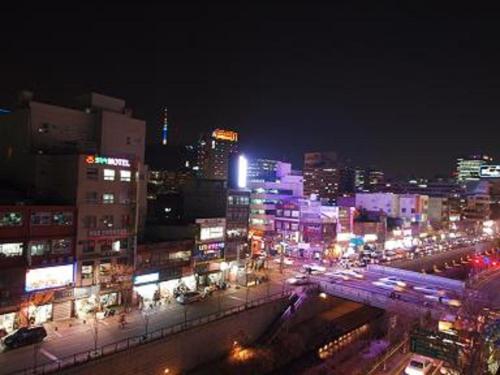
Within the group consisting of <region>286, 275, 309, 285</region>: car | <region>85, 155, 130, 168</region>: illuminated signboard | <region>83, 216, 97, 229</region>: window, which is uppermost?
<region>85, 155, 130, 168</region>: illuminated signboard

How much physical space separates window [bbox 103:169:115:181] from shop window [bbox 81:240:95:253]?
7.06 meters

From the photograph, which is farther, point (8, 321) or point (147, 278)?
point (147, 278)

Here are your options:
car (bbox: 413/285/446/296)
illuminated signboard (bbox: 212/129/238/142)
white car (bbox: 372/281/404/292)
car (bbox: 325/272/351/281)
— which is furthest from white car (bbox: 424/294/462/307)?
illuminated signboard (bbox: 212/129/238/142)

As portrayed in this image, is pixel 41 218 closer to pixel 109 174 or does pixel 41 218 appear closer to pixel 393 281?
pixel 109 174

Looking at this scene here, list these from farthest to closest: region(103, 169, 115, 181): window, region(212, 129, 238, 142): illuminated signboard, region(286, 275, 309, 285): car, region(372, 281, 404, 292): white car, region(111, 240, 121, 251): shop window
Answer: region(212, 129, 238, 142): illuminated signboard → region(372, 281, 404, 292): white car → region(286, 275, 309, 285): car → region(111, 240, 121, 251): shop window → region(103, 169, 115, 181): window

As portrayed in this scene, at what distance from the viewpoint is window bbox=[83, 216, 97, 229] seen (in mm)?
42250

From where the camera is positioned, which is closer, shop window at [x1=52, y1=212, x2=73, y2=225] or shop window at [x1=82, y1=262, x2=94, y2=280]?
shop window at [x1=52, y1=212, x2=73, y2=225]

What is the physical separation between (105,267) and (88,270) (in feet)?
6.33

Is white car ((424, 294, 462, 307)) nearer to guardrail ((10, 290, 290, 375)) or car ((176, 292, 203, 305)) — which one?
guardrail ((10, 290, 290, 375))

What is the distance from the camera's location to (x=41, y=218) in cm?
3869

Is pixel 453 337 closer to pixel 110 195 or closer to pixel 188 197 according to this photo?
pixel 110 195

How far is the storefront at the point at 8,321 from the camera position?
36.1 meters

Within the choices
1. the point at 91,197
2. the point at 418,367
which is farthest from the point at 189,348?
the point at 418,367

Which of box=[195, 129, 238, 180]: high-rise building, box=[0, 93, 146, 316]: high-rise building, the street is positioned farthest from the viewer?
box=[195, 129, 238, 180]: high-rise building
